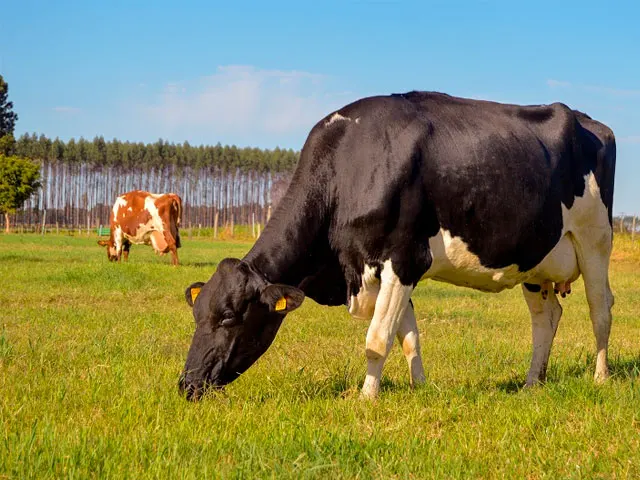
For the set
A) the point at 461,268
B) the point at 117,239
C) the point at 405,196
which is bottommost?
the point at 117,239

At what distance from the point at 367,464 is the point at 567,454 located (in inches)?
44.8

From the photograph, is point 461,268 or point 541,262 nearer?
point 461,268

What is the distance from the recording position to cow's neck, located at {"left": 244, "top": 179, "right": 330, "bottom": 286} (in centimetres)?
514

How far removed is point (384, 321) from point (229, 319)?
108 centimetres

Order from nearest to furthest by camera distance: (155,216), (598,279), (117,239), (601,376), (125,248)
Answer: (601,376) < (598,279) < (155,216) < (117,239) < (125,248)

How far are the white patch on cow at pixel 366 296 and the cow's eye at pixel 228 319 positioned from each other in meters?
0.88

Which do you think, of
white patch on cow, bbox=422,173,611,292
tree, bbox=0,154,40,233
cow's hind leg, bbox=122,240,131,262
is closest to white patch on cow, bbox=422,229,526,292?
white patch on cow, bbox=422,173,611,292

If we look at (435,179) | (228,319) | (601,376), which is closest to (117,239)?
(228,319)

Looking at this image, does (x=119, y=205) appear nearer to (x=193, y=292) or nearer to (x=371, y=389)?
(x=193, y=292)

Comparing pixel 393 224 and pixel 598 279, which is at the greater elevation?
pixel 393 224

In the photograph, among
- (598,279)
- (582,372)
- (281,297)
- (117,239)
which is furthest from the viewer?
(117,239)

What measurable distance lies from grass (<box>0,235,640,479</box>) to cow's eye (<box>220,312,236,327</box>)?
49 centimetres

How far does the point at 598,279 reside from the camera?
6.33 meters

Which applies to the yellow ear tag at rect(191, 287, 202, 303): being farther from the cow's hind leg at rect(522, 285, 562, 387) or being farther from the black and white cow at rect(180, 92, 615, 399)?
the cow's hind leg at rect(522, 285, 562, 387)
